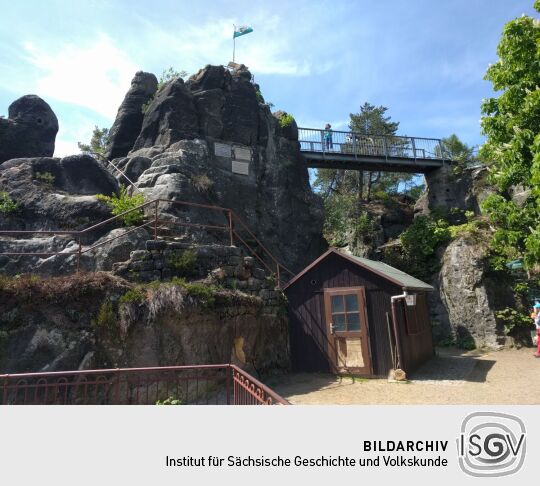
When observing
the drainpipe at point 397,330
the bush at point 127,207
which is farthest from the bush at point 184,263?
the drainpipe at point 397,330

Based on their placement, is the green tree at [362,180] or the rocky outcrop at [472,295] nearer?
the rocky outcrop at [472,295]

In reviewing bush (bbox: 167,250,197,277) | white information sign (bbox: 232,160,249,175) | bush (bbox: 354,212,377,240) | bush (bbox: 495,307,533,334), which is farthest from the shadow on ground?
white information sign (bbox: 232,160,249,175)

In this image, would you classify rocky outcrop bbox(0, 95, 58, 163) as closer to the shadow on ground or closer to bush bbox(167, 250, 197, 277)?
bush bbox(167, 250, 197, 277)

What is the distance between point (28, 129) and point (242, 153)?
9.84 meters

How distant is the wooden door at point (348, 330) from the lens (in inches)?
408

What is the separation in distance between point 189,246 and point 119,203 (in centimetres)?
317

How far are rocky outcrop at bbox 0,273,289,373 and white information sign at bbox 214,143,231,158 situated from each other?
10.5m

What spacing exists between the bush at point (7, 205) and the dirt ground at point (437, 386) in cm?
929

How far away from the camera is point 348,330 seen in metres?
10.6

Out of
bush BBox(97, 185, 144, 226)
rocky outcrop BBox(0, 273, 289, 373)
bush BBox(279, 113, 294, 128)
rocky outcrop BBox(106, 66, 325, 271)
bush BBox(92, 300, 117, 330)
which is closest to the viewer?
rocky outcrop BBox(0, 273, 289, 373)

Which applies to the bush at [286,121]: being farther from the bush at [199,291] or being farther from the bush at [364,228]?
the bush at [199,291]

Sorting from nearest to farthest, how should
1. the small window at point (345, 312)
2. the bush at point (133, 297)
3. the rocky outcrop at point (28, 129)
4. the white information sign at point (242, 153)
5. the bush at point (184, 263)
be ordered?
the bush at point (133, 297), the bush at point (184, 263), the small window at point (345, 312), the rocky outcrop at point (28, 129), the white information sign at point (242, 153)

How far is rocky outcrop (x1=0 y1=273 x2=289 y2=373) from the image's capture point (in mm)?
7250
